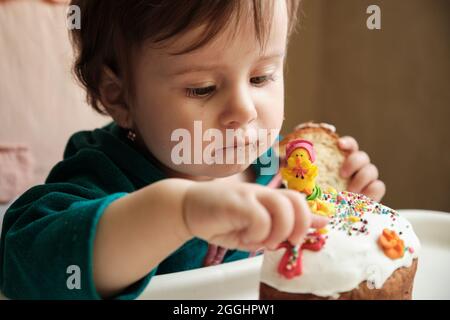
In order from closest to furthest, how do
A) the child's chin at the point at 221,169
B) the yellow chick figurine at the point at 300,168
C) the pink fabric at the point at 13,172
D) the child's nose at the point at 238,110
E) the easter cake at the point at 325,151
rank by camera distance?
the yellow chick figurine at the point at 300,168
the child's nose at the point at 238,110
the child's chin at the point at 221,169
the easter cake at the point at 325,151
the pink fabric at the point at 13,172

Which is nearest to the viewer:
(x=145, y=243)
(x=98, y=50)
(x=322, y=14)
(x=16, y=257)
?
(x=145, y=243)

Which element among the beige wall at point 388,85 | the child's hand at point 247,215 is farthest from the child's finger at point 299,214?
the beige wall at point 388,85

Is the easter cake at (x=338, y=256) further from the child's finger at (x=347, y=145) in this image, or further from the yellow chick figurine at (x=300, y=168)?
the child's finger at (x=347, y=145)

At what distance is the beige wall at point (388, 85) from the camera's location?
1272mm

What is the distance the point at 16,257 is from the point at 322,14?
104cm

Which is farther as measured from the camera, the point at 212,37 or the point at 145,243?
the point at 212,37

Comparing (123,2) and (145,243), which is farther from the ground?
(123,2)

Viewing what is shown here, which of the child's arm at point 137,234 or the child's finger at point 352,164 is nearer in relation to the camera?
the child's arm at point 137,234

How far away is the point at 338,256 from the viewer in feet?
1.66

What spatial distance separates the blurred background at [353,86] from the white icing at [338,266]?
828 millimetres

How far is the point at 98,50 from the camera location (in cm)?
80

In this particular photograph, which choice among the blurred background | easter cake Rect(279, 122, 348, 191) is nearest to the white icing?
easter cake Rect(279, 122, 348, 191)
